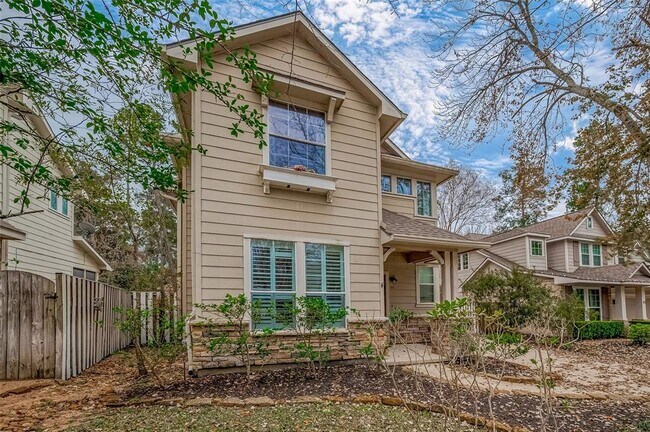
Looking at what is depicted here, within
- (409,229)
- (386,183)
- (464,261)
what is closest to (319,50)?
(386,183)

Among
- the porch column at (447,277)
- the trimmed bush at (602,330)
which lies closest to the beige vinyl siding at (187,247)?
the porch column at (447,277)

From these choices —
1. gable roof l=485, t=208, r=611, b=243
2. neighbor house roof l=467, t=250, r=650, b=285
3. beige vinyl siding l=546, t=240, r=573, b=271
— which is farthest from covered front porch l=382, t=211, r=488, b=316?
beige vinyl siding l=546, t=240, r=573, b=271

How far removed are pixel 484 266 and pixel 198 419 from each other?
19.1 meters

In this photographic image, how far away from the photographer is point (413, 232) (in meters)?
8.81

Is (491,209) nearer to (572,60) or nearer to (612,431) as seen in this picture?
(572,60)

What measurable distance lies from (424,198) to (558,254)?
12.7 metres

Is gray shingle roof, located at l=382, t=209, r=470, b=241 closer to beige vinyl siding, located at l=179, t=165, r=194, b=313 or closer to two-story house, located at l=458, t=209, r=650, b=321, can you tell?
beige vinyl siding, located at l=179, t=165, r=194, b=313

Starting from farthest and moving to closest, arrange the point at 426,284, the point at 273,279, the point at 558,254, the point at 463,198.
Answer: the point at 463,198 < the point at 558,254 < the point at 426,284 < the point at 273,279

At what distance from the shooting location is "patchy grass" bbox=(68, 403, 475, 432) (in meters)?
4.09

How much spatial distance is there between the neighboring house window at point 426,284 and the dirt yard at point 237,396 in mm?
4641

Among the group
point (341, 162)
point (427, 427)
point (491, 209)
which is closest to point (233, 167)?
point (341, 162)

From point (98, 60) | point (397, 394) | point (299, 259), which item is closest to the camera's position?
point (98, 60)

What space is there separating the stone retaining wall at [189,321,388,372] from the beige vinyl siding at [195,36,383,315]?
0.50 metres

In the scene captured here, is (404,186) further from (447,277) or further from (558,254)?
(558,254)
